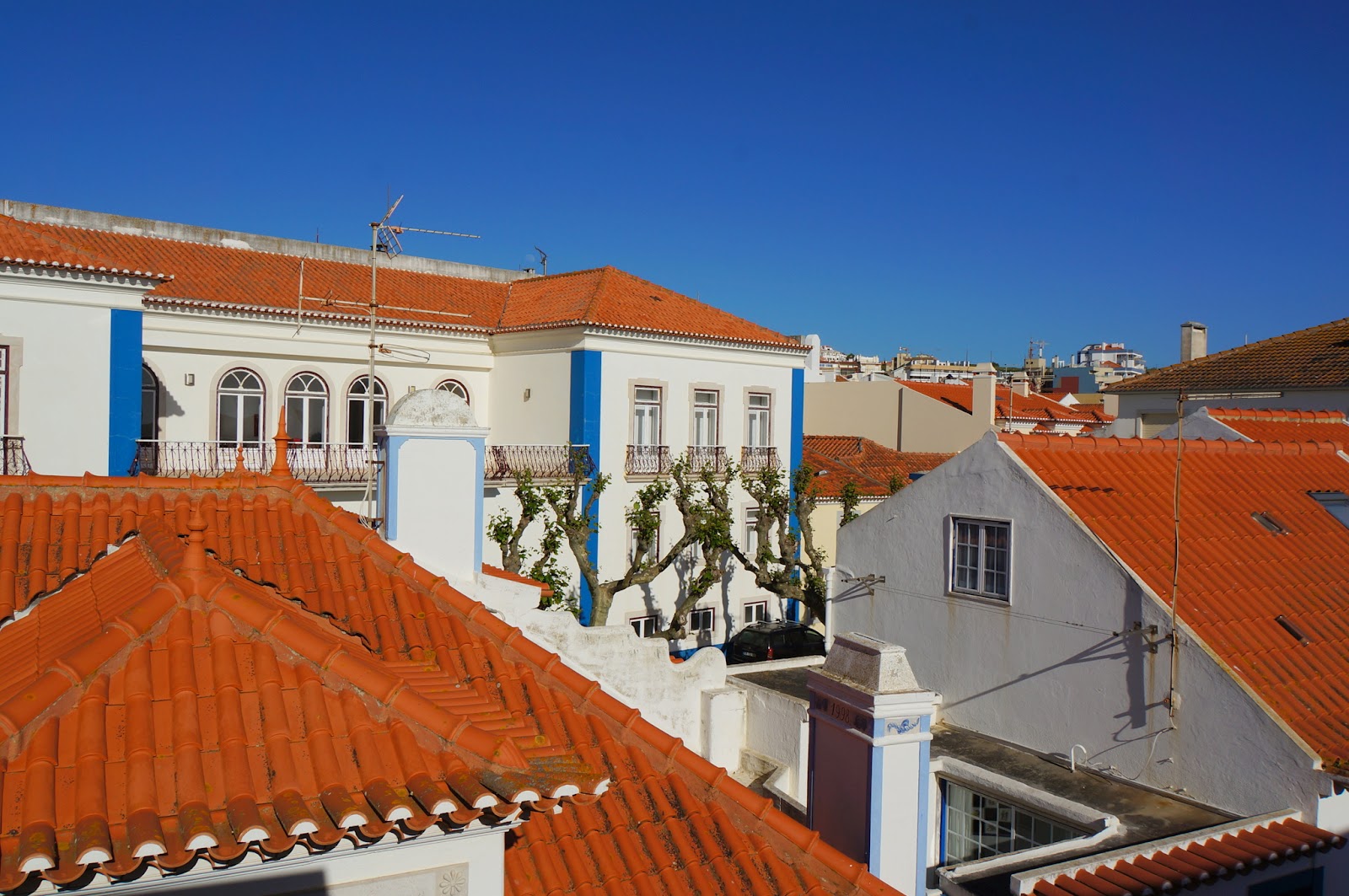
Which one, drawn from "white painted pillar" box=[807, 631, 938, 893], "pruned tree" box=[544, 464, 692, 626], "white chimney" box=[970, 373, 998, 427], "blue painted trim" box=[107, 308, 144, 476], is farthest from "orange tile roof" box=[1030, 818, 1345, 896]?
"white chimney" box=[970, 373, 998, 427]

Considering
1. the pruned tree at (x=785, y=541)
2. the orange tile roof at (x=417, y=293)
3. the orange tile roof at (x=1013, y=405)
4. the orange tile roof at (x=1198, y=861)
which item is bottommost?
the orange tile roof at (x=1198, y=861)

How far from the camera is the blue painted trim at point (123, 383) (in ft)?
57.3

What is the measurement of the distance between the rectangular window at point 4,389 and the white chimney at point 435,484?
12.4 metres

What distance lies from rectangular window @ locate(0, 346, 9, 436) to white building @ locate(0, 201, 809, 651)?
0.03m

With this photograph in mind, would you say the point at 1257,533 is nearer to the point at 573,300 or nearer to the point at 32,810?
the point at 32,810

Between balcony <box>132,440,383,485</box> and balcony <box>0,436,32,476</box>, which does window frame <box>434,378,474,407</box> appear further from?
balcony <box>0,436,32,476</box>

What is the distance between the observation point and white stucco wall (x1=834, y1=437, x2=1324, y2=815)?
356 inches

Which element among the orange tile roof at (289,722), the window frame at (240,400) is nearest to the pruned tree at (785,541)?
the window frame at (240,400)

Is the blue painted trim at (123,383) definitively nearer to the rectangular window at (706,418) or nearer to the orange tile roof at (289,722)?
the orange tile roof at (289,722)

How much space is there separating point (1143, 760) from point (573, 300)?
18.5m

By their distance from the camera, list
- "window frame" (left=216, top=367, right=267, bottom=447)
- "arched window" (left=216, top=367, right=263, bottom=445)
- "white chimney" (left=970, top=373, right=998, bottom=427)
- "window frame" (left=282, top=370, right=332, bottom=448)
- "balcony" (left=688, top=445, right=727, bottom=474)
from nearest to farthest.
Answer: "window frame" (left=216, top=367, right=267, bottom=447) < "arched window" (left=216, top=367, right=263, bottom=445) < "window frame" (left=282, top=370, right=332, bottom=448) < "balcony" (left=688, top=445, right=727, bottom=474) < "white chimney" (left=970, top=373, right=998, bottom=427)

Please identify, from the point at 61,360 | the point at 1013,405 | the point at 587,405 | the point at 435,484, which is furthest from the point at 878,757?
the point at 1013,405

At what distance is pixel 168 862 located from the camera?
3160 mm

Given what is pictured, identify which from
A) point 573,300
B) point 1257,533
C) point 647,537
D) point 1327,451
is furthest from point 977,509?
point 573,300
